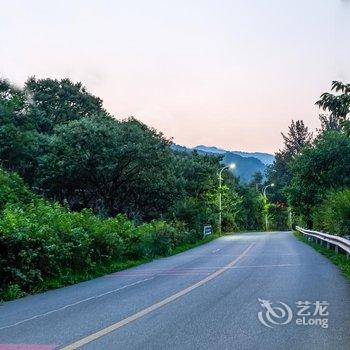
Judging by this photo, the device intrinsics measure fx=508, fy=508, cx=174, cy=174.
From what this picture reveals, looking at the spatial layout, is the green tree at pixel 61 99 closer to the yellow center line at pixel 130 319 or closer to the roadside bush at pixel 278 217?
the yellow center line at pixel 130 319

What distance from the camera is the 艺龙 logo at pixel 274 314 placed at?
7666mm

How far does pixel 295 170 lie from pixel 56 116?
92.7 feet

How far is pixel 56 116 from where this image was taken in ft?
191

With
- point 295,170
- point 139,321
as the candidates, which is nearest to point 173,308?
point 139,321

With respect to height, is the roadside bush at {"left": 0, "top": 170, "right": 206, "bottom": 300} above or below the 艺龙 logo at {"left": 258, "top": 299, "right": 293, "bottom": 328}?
above

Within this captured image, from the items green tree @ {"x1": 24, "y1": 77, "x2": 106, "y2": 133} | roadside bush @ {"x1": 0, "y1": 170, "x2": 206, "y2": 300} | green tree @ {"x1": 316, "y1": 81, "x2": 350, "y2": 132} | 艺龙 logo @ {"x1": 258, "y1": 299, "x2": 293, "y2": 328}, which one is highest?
green tree @ {"x1": 24, "y1": 77, "x2": 106, "y2": 133}

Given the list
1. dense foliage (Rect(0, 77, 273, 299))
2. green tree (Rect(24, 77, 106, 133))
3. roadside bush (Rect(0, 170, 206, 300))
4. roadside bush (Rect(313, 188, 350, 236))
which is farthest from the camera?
green tree (Rect(24, 77, 106, 133))

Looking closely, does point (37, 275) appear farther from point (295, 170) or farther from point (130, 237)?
point (295, 170)

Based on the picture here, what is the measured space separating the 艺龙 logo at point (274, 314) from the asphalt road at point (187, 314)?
0.02 m

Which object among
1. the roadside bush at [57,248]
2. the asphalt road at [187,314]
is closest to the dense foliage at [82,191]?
the roadside bush at [57,248]

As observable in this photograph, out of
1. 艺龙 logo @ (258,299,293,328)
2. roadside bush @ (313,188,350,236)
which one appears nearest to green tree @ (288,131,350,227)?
roadside bush @ (313,188,350,236)

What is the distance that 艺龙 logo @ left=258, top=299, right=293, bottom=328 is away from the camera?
7666 mm

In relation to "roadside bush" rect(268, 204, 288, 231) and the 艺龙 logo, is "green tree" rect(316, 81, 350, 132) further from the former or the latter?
"roadside bush" rect(268, 204, 288, 231)

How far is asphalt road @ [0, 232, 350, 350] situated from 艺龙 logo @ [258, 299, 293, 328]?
0.05 ft
